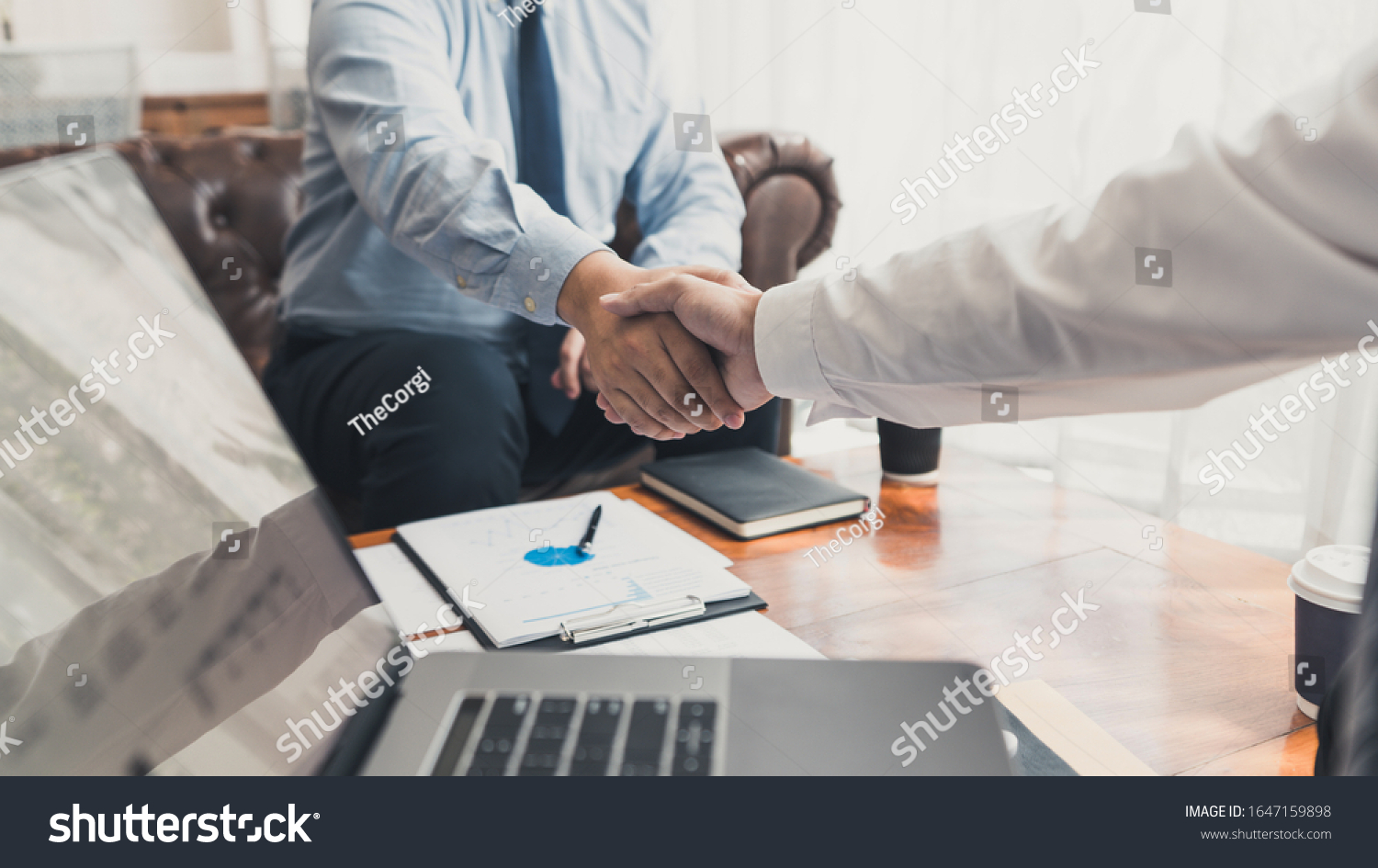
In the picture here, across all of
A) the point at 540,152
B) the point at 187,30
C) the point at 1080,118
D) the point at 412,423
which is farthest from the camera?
the point at 187,30

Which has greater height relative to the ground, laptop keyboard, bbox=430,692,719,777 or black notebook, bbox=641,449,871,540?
laptop keyboard, bbox=430,692,719,777

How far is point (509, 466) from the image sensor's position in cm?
110

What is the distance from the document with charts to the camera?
2.00 ft

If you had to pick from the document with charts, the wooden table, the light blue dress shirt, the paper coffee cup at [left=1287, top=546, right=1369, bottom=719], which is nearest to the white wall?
the light blue dress shirt

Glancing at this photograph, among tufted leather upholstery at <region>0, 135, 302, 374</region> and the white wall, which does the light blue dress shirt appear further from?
the white wall

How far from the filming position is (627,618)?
1.93 feet

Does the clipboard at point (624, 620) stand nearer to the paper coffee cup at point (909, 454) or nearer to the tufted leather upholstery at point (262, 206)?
the paper coffee cup at point (909, 454)

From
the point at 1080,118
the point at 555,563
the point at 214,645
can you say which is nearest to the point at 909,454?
the point at 555,563

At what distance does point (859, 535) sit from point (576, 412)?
59 cm

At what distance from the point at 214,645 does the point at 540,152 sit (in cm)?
94

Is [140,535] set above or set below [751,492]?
above

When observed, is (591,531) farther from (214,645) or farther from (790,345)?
(214,645)

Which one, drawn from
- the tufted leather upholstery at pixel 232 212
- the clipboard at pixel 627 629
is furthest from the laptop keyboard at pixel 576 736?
the tufted leather upholstery at pixel 232 212

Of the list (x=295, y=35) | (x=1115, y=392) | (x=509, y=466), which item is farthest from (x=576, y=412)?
(x=295, y=35)
